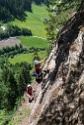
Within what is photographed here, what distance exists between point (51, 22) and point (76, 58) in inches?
2728

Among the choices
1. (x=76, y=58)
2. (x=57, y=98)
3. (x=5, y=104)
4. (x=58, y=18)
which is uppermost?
(x=58, y=18)

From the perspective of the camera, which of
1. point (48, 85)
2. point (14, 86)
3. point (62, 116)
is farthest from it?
point (14, 86)

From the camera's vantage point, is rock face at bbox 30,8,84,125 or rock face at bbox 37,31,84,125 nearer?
rock face at bbox 37,31,84,125

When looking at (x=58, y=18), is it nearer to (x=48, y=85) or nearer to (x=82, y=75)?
(x=48, y=85)

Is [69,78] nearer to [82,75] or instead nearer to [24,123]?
[82,75]

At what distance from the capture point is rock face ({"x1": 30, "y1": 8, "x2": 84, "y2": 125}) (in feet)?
82.1

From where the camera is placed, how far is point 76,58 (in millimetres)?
27094

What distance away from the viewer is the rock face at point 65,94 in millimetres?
25016

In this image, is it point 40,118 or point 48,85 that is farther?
point 48,85

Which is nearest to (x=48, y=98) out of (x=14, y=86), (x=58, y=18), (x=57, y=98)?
(x=57, y=98)

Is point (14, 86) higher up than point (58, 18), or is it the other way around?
point (58, 18)

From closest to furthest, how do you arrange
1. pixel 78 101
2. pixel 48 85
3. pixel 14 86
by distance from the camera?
pixel 78 101
pixel 48 85
pixel 14 86

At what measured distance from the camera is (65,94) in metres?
27.0

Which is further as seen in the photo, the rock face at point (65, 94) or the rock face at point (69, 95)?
the rock face at point (65, 94)
